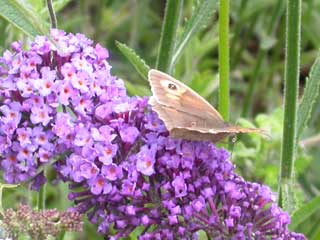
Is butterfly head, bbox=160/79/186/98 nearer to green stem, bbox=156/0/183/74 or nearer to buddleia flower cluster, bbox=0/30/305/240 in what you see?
buddleia flower cluster, bbox=0/30/305/240

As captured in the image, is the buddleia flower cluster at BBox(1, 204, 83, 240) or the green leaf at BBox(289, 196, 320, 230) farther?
the green leaf at BBox(289, 196, 320, 230)

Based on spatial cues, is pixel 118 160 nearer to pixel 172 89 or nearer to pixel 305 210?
pixel 172 89

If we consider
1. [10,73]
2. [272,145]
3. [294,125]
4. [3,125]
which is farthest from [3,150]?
[272,145]

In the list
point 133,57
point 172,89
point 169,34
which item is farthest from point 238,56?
point 172,89

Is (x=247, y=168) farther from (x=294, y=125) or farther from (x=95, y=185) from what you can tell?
(x=95, y=185)

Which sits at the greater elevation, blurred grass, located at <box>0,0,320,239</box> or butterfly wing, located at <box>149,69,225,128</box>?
blurred grass, located at <box>0,0,320,239</box>

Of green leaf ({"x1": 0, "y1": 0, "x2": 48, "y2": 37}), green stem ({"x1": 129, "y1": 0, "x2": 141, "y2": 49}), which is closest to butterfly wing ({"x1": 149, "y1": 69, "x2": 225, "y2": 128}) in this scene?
green leaf ({"x1": 0, "y1": 0, "x2": 48, "y2": 37})

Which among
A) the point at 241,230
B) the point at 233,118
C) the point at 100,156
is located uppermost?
the point at 233,118
